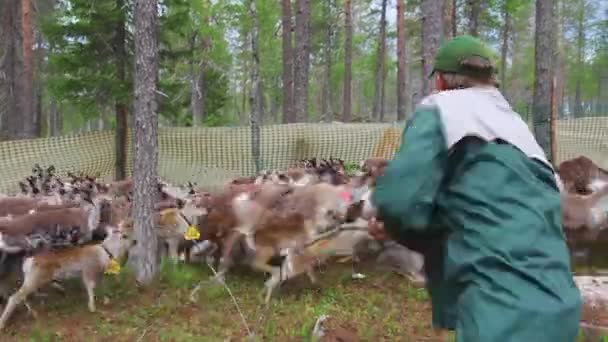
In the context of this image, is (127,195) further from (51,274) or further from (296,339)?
(296,339)

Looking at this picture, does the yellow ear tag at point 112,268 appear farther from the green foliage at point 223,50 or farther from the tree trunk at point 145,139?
the green foliage at point 223,50

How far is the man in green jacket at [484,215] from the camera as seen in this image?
220 cm

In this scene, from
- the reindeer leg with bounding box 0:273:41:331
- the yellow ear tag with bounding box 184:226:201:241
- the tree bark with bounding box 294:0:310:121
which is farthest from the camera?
the tree bark with bounding box 294:0:310:121

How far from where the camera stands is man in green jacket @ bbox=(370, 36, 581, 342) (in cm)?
220

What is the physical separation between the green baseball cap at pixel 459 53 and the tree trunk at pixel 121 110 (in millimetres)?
12502

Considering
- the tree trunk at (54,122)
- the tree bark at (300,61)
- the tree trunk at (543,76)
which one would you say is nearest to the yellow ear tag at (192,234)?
the tree trunk at (543,76)

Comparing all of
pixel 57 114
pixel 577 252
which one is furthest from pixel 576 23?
pixel 577 252

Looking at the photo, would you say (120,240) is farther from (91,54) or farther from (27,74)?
(27,74)

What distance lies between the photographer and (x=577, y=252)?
276 inches

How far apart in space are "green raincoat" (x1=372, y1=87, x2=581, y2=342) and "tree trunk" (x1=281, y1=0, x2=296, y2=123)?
62.0ft

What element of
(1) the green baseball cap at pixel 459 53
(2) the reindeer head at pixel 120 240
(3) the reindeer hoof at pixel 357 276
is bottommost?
(3) the reindeer hoof at pixel 357 276

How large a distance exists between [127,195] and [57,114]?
44.7 m

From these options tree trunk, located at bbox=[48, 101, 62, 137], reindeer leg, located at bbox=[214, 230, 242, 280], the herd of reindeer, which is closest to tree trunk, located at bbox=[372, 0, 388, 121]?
tree trunk, located at bbox=[48, 101, 62, 137]

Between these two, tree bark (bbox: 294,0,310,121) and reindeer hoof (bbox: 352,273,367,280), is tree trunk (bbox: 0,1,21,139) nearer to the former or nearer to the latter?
tree bark (bbox: 294,0,310,121)
